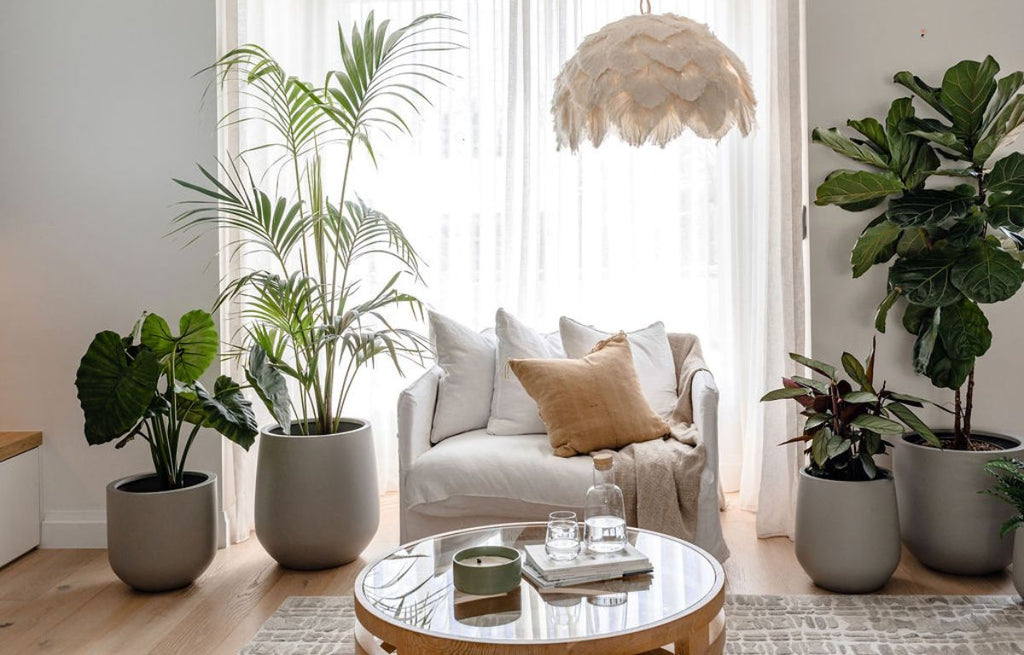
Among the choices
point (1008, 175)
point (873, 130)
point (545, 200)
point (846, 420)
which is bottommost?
point (846, 420)

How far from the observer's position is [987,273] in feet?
9.34

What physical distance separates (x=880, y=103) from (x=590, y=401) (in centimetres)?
158

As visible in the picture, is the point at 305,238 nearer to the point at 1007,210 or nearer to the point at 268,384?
the point at 268,384

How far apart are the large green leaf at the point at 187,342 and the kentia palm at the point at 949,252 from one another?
219 centimetres

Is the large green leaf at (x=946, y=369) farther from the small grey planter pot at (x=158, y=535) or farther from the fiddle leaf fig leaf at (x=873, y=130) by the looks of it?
the small grey planter pot at (x=158, y=535)

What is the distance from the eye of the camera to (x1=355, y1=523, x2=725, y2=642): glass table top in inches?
70.3

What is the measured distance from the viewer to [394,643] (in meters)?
1.82

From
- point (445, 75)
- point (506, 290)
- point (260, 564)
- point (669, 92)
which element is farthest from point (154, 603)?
point (445, 75)

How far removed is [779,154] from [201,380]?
2.51 metres

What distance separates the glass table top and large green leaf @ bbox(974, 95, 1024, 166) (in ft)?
5.71

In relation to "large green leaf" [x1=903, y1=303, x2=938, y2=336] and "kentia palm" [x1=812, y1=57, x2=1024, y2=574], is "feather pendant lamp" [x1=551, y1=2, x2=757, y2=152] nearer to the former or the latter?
"kentia palm" [x1=812, y1=57, x2=1024, y2=574]

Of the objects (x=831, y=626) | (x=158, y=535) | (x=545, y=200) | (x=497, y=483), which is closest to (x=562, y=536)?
(x=497, y=483)

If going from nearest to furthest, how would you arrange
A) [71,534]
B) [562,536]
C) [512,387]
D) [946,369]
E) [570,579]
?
[570,579]
[562,536]
[946,369]
[512,387]
[71,534]

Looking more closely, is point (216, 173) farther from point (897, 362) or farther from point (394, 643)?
point (897, 362)
